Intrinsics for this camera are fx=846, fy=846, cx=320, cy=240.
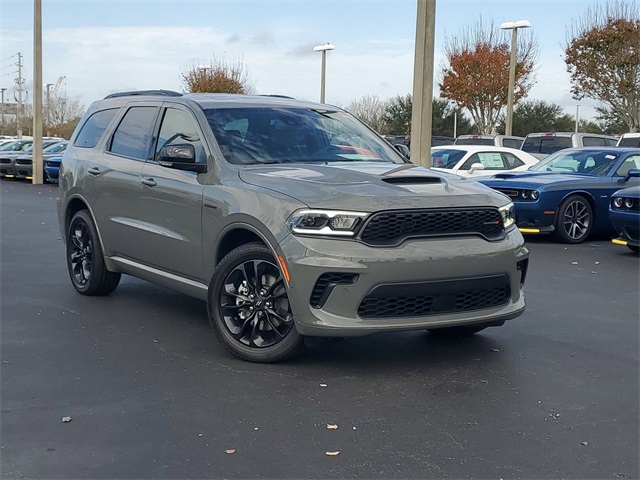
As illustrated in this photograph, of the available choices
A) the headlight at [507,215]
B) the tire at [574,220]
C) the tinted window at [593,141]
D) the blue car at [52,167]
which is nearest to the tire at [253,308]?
the headlight at [507,215]

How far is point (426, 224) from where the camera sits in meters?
5.04

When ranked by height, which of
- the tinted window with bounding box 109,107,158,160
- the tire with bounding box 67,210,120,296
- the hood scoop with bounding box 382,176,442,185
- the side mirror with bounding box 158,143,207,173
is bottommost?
the tire with bounding box 67,210,120,296

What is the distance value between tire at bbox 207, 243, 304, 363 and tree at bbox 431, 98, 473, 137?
161ft

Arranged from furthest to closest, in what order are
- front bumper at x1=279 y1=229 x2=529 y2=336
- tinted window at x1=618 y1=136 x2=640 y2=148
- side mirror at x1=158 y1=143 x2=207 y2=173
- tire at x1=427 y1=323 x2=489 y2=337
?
tinted window at x1=618 y1=136 x2=640 y2=148 < tire at x1=427 y1=323 x2=489 y2=337 < side mirror at x1=158 y1=143 x2=207 y2=173 < front bumper at x1=279 y1=229 x2=529 y2=336

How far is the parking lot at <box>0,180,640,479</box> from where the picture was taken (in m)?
3.84

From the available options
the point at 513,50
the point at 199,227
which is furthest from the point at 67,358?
the point at 513,50

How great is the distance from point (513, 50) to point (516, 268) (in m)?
22.8

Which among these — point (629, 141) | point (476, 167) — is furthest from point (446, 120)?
point (476, 167)

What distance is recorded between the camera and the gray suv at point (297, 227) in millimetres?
4934

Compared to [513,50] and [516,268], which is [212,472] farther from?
[513,50]

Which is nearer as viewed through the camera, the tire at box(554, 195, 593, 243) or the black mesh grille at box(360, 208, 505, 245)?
the black mesh grille at box(360, 208, 505, 245)

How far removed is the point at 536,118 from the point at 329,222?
168 ft

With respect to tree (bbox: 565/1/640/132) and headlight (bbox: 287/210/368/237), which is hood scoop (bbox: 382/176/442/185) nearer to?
headlight (bbox: 287/210/368/237)

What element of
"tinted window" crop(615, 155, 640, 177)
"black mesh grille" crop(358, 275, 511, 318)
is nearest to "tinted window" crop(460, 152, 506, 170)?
"tinted window" crop(615, 155, 640, 177)
